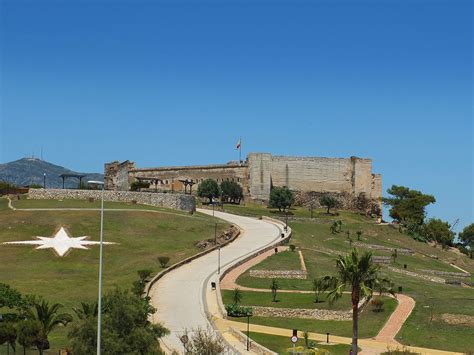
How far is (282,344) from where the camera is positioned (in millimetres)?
46250

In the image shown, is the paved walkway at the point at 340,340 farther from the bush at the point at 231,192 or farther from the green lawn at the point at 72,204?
the bush at the point at 231,192

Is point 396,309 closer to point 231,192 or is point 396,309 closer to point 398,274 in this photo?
point 398,274

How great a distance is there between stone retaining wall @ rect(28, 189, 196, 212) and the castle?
30.7 m

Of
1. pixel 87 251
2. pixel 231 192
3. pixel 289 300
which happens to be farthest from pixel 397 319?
pixel 231 192

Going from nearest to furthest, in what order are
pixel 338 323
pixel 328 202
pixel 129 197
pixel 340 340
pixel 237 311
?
pixel 340 340, pixel 338 323, pixel 237 311, pixel 129 197, pixel 328 202

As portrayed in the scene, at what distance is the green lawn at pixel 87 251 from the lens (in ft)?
202

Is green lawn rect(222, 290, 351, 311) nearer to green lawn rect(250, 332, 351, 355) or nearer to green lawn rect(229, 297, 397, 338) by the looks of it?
green lawn rect(229, 297, 397, 338)

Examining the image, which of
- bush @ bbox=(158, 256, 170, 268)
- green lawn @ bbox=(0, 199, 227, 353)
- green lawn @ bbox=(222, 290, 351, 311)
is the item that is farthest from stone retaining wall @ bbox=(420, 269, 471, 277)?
bush @ bbox=(158, 256, 170, 268)

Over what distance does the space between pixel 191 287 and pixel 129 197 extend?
4556 cm

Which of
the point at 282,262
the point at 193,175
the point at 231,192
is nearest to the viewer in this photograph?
the point at 282,262

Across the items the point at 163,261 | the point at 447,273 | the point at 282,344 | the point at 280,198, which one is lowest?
the point at 282,344

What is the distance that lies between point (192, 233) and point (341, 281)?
4847 cm

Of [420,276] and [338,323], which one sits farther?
[420,276]

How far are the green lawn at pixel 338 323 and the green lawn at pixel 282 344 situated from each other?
141 inches
